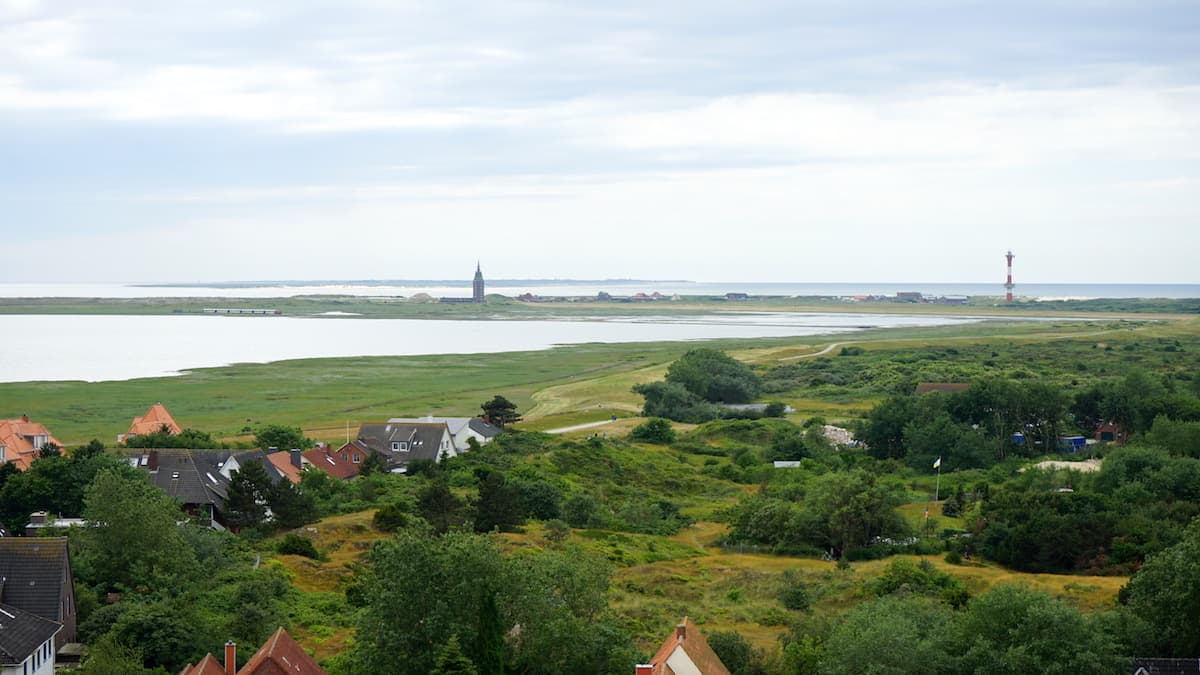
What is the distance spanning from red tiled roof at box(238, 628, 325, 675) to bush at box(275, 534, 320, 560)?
15.0m

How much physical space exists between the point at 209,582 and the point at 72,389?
222ft

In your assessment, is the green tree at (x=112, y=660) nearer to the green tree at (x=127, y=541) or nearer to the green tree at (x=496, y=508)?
the green tree at (x=127, y=541)

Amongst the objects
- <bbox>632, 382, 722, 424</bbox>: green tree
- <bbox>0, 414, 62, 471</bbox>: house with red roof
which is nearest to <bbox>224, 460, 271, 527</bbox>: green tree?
<bbox>0, 414, 62, 471</bbox>: house with red roof

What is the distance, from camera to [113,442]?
6588cm

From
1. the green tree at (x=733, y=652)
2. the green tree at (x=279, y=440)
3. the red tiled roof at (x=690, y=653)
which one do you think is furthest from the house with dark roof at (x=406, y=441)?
the red tiled roof at (x=690, y=653)

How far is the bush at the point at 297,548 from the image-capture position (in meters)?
37.9

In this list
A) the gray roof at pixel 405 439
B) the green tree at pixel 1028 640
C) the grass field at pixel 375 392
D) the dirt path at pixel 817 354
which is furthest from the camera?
the dirt path at pixel 817 354

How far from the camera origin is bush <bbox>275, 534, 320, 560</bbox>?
124ft

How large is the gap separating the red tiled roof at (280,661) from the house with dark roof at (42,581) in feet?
24.6

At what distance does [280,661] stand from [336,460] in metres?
36.6

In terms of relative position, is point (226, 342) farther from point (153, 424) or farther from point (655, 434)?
point (655, 434)

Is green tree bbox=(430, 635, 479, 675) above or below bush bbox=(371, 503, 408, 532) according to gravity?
above

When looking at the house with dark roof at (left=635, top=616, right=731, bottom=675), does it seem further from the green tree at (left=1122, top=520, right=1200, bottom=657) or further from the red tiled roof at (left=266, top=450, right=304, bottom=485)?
the red tiled roof at (left=266, top=450, right=304, bottom=485)

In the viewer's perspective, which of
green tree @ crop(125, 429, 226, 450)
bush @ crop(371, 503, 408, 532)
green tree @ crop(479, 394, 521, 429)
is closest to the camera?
bush @ crop(371, 503, 408, 532)
